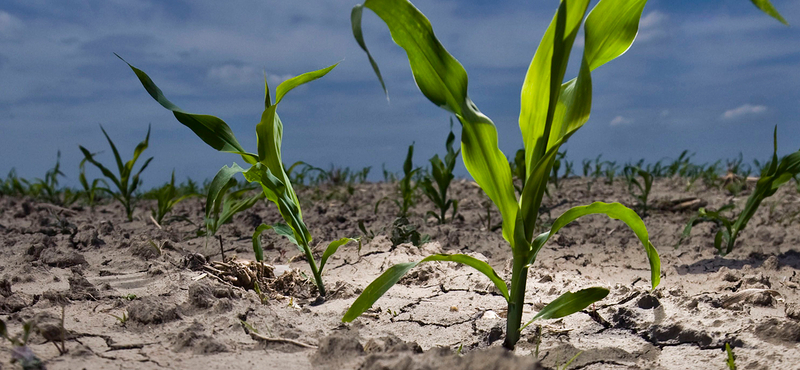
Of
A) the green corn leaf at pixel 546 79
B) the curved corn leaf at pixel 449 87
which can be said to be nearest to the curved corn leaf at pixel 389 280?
the curved corn leaf at pixel 449 87

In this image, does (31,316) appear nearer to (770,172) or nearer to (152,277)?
(152,277)

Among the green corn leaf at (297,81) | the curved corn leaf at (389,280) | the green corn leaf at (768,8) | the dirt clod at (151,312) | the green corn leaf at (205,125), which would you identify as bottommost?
the dirt clod at (151,312)

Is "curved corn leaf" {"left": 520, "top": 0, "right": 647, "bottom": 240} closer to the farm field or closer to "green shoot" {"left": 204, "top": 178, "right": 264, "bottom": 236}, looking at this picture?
the farm field

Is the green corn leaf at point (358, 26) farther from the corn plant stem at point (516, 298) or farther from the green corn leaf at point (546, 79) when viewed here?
the corn plant stem at point (516, 298)

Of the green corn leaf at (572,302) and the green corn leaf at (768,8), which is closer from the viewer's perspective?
the green corn leaf at (768,8)

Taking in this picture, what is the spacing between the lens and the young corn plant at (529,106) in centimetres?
122

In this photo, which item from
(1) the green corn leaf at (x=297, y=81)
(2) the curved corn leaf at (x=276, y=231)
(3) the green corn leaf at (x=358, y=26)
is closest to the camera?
(3) the green corn leaf at (x=358, y=26)

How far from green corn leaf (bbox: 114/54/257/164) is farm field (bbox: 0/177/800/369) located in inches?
17.3

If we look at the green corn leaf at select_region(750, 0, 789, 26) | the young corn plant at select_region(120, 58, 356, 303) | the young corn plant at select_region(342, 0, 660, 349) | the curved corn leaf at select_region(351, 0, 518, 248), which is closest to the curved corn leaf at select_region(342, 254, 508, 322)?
the young corn plant at select_region(342, 0, 660, 349)

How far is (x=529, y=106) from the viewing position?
1.36 meters

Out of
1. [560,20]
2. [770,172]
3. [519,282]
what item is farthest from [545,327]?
[770,172]

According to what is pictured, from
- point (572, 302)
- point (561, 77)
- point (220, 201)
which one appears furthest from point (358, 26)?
point (220, 201)

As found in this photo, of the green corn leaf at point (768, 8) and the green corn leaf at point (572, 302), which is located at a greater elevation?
the green corn leaf at point (768, 8)

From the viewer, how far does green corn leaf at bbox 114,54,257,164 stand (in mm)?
1675
